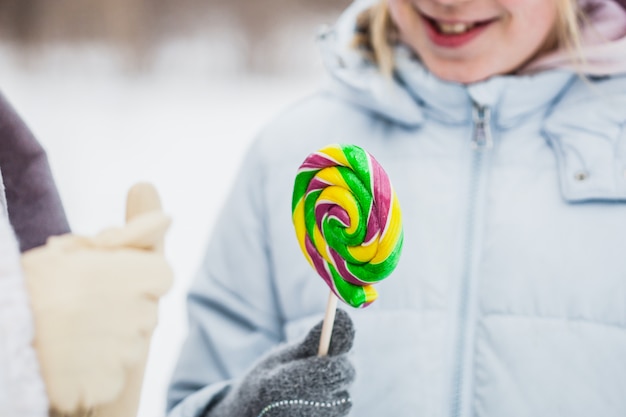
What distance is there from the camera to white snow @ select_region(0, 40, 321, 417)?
291 centimetres

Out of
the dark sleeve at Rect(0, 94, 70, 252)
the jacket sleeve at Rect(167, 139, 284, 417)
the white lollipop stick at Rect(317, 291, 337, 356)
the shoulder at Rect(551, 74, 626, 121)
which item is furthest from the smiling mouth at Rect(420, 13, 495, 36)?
the dark sleeve at Rect(0, 94, 70, 252)

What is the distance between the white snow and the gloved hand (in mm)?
1408

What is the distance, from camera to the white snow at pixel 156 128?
2914mm

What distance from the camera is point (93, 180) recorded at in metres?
3.25

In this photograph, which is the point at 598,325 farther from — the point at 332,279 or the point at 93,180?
the point at 93,180

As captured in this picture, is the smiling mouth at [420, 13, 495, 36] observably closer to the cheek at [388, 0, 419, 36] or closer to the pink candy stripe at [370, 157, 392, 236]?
the cheek at [388, 0, 419, 36]

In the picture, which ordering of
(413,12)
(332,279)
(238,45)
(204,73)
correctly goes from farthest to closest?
(238,45), (204,73), (413,12), (332,279)

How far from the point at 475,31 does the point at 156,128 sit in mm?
2758

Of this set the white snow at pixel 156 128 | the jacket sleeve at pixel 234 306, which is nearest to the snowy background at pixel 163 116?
the white snow at pixel 156 128

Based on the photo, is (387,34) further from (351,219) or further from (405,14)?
(351,219)

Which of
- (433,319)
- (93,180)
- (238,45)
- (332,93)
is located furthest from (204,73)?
(433,319)

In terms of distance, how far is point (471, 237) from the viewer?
1.10m

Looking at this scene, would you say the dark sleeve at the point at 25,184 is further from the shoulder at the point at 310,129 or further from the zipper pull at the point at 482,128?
the zipper pull at the point at 482,128

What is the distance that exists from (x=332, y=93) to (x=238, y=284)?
320 millimetres
